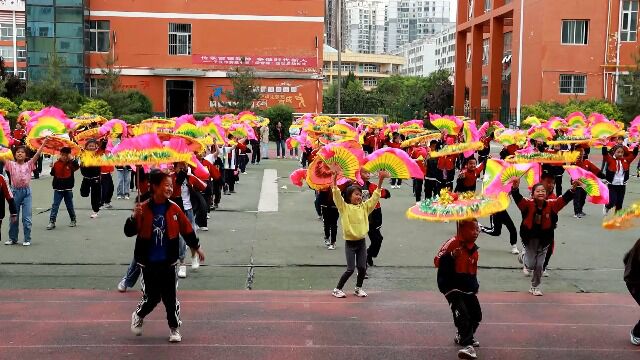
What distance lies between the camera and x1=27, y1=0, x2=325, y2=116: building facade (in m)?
43.2

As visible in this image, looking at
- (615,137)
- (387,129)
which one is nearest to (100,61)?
(387,129)

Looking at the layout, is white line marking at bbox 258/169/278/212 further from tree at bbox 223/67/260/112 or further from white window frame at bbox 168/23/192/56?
white window frame at bbox 168/23/192/56

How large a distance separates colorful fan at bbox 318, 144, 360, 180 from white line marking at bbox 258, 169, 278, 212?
6750mm

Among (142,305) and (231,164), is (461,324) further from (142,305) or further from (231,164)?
(231,164)

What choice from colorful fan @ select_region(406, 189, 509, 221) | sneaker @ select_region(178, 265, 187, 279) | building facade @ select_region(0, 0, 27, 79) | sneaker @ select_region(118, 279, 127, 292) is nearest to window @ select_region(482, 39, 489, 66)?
building facade @ select_region(0, 0, 27, 79)

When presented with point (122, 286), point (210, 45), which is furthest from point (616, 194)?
point (210, 45)

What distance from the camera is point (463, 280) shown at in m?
6.39

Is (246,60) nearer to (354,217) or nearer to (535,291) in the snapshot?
(354,217)

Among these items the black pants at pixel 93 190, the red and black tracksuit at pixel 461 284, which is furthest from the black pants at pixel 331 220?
the black pants at pixel 93 190

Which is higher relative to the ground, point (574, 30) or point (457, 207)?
point (574, 30)

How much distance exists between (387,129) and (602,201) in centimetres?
1493

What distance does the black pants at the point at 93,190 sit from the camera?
13.7 meters

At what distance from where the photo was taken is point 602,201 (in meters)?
8.32

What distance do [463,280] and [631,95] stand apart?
3232cm
